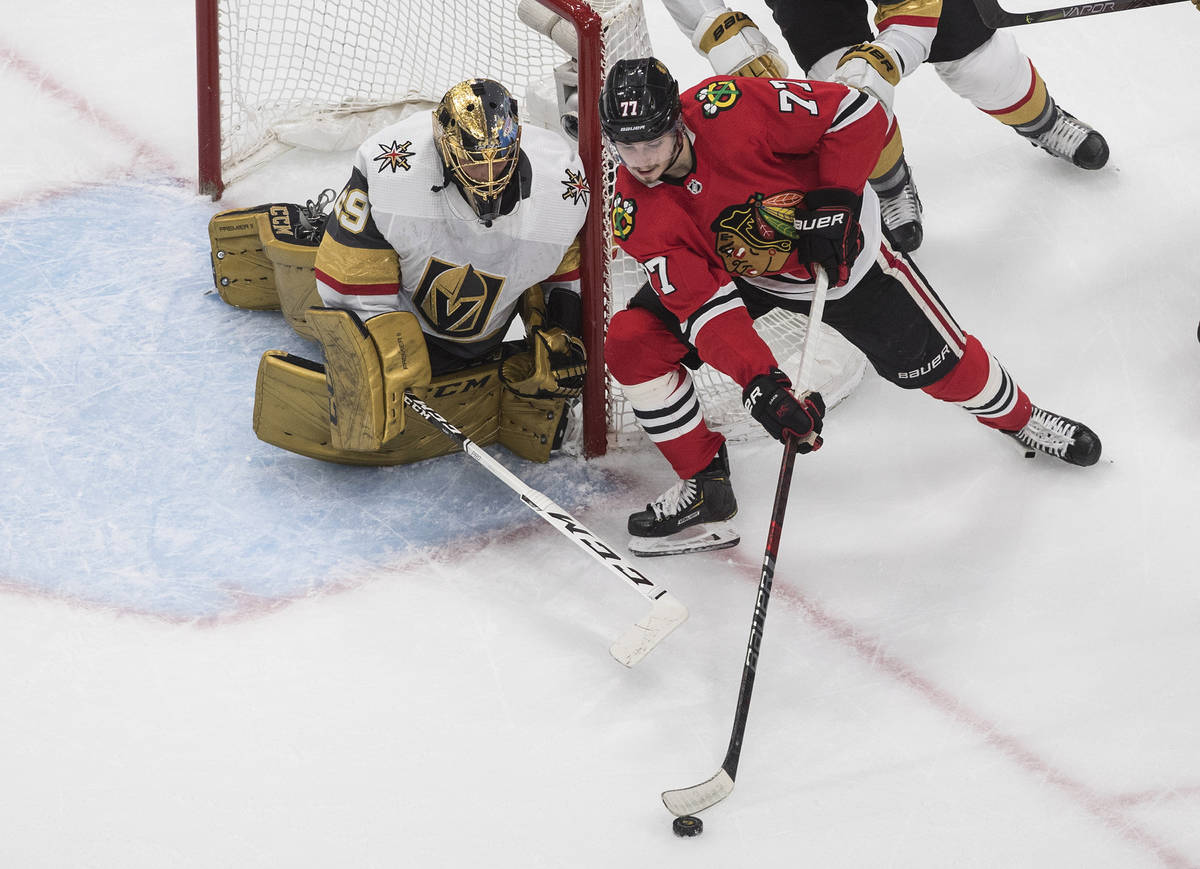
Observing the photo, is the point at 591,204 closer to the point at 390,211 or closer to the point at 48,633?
the point at 390,211

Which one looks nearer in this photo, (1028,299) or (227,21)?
(1028,299)

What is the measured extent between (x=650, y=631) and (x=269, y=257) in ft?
4.68

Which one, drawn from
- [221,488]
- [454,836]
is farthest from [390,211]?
[454,836]

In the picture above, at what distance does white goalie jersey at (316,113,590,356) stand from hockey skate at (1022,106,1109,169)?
1596 mm

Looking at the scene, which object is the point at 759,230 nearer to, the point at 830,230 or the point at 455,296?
the point at 830,230

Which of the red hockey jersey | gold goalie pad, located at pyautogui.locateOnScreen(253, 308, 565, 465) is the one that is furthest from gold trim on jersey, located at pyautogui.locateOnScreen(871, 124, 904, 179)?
gold goalie pad, located at pyautogui.locateOnScreen(253, 308, 565, 465)

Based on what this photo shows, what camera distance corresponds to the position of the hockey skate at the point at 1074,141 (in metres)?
3.71

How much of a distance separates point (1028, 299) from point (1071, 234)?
305 mm

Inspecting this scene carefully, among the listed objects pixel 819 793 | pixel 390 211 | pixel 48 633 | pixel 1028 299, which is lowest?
pixel 48 633

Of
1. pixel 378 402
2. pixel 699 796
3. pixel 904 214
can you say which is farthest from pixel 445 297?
pixel 904 214

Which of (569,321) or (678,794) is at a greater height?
(569,321)

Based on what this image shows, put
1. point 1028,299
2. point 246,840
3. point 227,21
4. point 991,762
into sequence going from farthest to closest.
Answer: point 227,21
point 1028,299
point 991,762
point 246,840

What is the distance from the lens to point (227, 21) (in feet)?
12.3

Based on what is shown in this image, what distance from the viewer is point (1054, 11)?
122 inches
